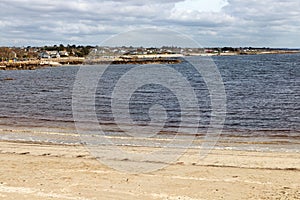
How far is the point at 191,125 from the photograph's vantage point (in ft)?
87.7

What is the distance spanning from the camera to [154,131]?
2512 cm

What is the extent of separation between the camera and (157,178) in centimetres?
1407

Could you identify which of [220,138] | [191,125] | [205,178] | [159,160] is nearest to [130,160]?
[159,160]

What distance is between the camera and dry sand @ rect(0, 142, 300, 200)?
39.6ft

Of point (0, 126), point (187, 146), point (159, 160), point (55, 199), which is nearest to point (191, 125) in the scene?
point (187, 146)

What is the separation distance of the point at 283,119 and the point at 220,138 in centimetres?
826

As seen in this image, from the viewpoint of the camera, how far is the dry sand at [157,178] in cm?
1207

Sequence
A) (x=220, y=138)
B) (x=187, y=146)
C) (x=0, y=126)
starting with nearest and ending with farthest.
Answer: (x=187, y=146) → (x=220, y=138) → (x=0, y=126)

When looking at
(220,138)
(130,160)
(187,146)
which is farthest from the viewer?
(220,138)

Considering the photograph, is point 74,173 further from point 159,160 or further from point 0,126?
point 0,126

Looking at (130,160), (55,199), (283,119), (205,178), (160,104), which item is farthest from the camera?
(160,104)

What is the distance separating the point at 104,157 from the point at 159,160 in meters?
2.39

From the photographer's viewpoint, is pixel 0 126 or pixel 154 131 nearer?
pixel 154 131

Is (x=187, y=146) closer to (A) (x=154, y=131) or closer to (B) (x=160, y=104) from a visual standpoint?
(A) (x=154, y=131)
